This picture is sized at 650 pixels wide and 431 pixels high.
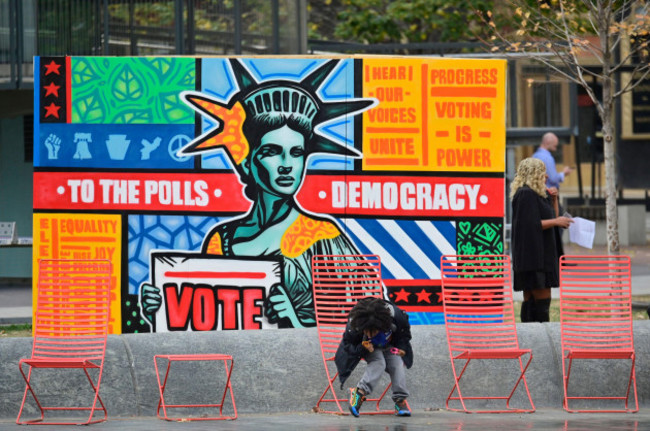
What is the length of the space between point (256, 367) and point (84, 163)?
248cm

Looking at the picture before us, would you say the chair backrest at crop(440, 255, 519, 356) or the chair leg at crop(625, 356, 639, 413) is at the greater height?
the chair backrest at crop(440, 255, 519, 356)

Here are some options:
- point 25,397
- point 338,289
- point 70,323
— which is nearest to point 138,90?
point 70,323

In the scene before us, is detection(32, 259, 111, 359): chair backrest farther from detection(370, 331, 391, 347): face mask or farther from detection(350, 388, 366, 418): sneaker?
detection(370, 331, 391, 347): face mask

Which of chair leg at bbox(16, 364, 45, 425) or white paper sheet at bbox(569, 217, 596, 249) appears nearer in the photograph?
chair leg at bbox(16, 364, 45, 425)

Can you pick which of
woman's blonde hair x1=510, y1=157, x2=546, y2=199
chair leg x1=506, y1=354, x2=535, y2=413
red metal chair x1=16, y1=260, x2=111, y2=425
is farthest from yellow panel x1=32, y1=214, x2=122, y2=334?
woman's blonde hair x1=510, y1=157, x2=546, y2=199

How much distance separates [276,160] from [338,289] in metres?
1.22

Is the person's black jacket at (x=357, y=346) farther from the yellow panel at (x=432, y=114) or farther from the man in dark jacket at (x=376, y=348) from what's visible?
the yellow panel at (x=432, y=114)

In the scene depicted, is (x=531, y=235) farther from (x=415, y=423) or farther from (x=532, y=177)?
(x=415, y=423)

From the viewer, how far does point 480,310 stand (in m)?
10.0

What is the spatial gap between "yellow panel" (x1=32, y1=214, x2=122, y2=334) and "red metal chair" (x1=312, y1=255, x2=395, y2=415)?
172 centimetres

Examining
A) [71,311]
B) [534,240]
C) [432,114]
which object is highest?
[432,114]

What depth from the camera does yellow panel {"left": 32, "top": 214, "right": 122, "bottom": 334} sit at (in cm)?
1065

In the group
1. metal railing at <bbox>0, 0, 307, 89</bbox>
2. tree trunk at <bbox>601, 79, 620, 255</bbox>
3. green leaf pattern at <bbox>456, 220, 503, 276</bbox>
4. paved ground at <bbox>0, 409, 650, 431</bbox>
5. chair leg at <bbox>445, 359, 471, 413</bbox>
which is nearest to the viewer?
paved ground at <bbox>0, 409, 650, 431</bbox>

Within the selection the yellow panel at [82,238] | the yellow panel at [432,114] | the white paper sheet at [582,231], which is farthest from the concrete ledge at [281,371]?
the yellow panel at [432,114]
